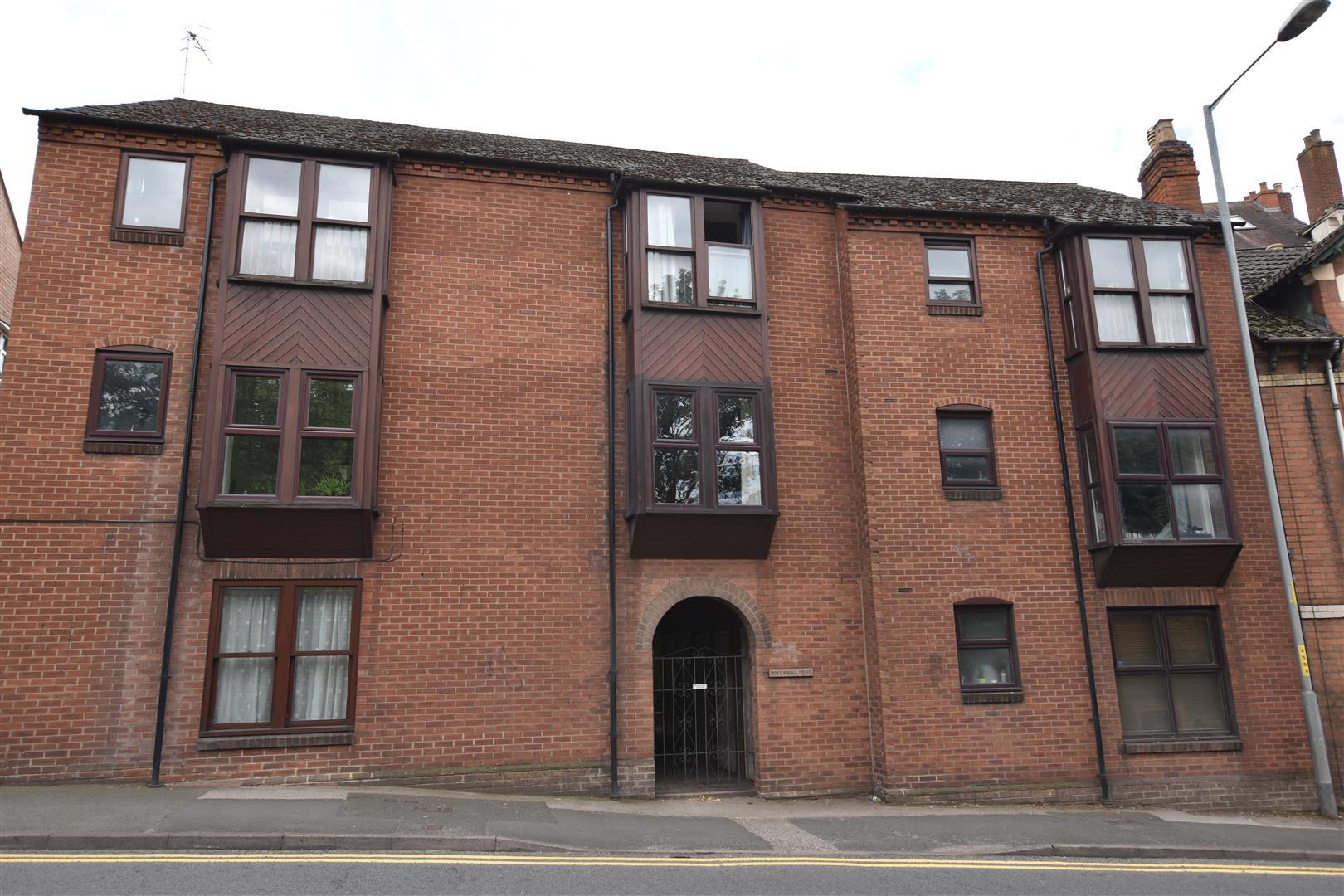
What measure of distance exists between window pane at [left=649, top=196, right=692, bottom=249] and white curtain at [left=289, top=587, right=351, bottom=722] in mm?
6704

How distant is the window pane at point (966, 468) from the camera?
13.6m

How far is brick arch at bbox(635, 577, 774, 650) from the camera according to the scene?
1251 centimetres

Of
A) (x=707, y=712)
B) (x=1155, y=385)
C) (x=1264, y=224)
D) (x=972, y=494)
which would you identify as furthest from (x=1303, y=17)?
(x=1264, y=224)

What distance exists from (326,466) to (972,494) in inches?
360

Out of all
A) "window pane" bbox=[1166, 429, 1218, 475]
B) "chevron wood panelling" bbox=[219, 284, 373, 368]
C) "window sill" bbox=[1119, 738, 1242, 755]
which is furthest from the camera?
"window pane" bbox=[1166, 429, 1218, 475]

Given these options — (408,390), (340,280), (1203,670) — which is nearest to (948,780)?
(1203,670)

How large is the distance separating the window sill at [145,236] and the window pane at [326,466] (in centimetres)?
343

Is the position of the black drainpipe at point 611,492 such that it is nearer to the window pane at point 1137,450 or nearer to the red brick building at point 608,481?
the red brick building at point 608,481

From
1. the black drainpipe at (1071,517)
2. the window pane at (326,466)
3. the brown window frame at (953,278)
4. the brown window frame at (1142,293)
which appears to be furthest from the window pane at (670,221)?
the brown window frame at (1142,293)

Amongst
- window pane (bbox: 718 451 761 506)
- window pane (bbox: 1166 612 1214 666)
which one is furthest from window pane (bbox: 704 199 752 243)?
window pane (bbox: 1166 612 1214 666)

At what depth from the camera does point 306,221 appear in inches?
478

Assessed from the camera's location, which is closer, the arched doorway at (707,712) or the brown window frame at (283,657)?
the brown window frame at (283,657)

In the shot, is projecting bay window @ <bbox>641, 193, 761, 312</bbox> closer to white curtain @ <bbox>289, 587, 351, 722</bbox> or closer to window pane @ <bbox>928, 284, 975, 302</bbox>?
window pane @ <bbox>928, 284, 975, 302</bbox>

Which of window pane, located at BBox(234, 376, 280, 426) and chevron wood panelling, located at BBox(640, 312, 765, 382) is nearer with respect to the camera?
window pane, located at BBox(234, 376, 280, 426)
